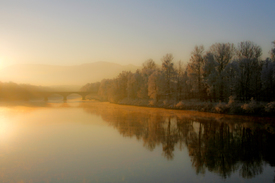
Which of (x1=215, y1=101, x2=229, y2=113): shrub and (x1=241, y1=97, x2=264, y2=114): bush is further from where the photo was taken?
(x1=215, y1=101, x2=229, y2=113): shrub

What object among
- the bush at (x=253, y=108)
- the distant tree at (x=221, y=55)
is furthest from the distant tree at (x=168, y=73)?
the bush at (x=253, y=108)

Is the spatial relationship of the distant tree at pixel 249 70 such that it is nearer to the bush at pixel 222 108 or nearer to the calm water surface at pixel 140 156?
the bush at pixel 222 108

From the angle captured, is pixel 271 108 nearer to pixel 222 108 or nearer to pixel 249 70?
pixel 222 108

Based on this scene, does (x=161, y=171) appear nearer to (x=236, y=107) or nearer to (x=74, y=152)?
(x=74, y=152)

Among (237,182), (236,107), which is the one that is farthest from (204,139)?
(236,107)

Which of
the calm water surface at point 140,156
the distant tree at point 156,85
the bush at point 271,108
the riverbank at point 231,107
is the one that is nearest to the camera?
the calm water surface at point 140,156

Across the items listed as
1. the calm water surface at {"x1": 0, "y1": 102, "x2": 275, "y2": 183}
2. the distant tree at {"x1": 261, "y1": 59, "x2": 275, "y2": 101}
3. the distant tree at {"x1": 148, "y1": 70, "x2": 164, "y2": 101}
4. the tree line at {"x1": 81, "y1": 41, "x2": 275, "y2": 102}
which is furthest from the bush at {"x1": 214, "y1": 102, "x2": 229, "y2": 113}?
Answer: the distant tree at {"x1": 148, "y1": 70, "x2": 164, "y2": 101}

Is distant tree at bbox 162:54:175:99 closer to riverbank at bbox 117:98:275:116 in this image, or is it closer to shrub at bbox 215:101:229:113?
riverbank at bbox 117:98:275:116

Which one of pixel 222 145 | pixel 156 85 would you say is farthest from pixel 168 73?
pixel 222 145

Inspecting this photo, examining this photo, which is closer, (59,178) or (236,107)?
(59,178)

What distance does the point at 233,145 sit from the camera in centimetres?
1806

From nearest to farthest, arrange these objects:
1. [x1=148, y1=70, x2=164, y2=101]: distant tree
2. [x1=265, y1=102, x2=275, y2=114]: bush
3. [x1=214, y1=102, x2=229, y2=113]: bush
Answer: [x1=265, y1=102, x2=275, y2=114]: bush < [x1=214, y1=102, x2=229, y2=113]: bush < [x1=148, y1=70, x2=164, y2=101]: distant tree

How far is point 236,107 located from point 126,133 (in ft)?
77.1

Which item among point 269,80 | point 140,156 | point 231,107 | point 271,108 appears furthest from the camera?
point 269,80
